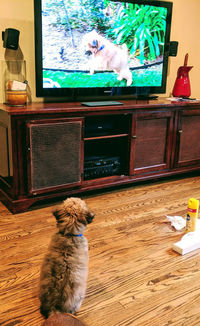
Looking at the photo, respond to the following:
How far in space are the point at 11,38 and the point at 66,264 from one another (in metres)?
1.78

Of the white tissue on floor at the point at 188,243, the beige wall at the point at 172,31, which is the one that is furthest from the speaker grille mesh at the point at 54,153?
the white tissue on floor at the point at 188,243

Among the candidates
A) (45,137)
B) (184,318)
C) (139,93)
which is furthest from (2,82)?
(184,318)

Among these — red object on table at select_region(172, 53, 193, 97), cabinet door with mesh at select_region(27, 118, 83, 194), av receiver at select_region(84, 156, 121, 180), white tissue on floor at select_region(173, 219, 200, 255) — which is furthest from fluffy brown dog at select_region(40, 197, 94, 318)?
red object on table at select_region(172, 53, 193, 97)

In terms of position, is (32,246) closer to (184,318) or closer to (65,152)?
(65,152)

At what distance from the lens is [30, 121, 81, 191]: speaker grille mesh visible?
2.31 meters

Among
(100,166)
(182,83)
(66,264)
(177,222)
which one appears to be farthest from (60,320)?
(182,83)

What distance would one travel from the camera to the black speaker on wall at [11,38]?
237cm

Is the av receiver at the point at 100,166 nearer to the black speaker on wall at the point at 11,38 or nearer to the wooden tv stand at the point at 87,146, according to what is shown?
the wooden tv stand at the point at 87,146

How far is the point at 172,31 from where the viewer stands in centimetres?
342

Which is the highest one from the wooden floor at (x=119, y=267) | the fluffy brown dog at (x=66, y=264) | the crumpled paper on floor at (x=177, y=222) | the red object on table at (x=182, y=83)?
the red object on table at (x=182, y=83)

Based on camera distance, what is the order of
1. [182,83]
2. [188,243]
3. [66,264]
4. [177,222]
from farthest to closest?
[182,83]
[177,222]
[188,243]
[66,264]

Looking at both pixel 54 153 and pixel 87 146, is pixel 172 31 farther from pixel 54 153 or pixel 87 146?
pixel 54 153

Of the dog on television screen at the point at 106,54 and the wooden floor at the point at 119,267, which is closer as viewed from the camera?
the wooden floor at the point at 119,267

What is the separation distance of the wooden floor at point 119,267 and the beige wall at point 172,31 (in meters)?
1.16
